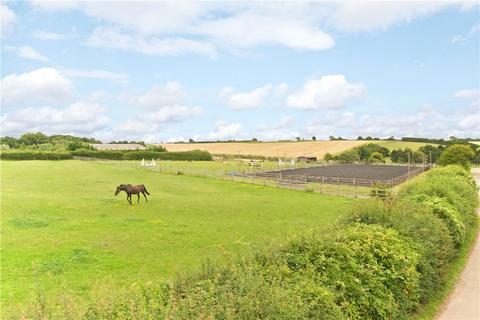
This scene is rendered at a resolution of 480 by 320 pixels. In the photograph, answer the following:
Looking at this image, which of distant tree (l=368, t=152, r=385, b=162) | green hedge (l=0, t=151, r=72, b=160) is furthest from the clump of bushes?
distant tree (l=368, t=152, r=385, b=162)

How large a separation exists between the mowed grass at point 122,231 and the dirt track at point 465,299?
4080 mm

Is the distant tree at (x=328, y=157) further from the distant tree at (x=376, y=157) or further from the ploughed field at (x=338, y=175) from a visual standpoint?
the ploughed field at (x=338, y=175)

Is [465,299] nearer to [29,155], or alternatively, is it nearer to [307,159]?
[29,155]

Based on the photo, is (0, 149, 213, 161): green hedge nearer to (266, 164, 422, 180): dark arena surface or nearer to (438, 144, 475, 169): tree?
(266, 164, 422, 180): dark arena surface

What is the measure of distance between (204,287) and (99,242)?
10408mm

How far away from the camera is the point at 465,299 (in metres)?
11.3

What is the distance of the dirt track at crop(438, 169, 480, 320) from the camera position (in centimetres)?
1019

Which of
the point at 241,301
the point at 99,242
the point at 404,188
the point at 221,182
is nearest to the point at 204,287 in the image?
the point at 241,301

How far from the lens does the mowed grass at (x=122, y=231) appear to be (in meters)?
11.4

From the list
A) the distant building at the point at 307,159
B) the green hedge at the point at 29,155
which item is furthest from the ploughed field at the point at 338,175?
the green hedge at the point at 29,155

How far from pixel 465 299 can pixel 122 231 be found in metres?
13.7

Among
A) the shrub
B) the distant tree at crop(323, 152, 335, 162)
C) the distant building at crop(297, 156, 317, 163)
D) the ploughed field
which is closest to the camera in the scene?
the shrub

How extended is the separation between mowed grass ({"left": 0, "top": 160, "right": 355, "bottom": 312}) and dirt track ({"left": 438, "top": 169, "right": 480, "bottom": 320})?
13.4 feet

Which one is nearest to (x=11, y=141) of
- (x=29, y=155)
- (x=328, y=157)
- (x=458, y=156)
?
(x=29, y=155)
